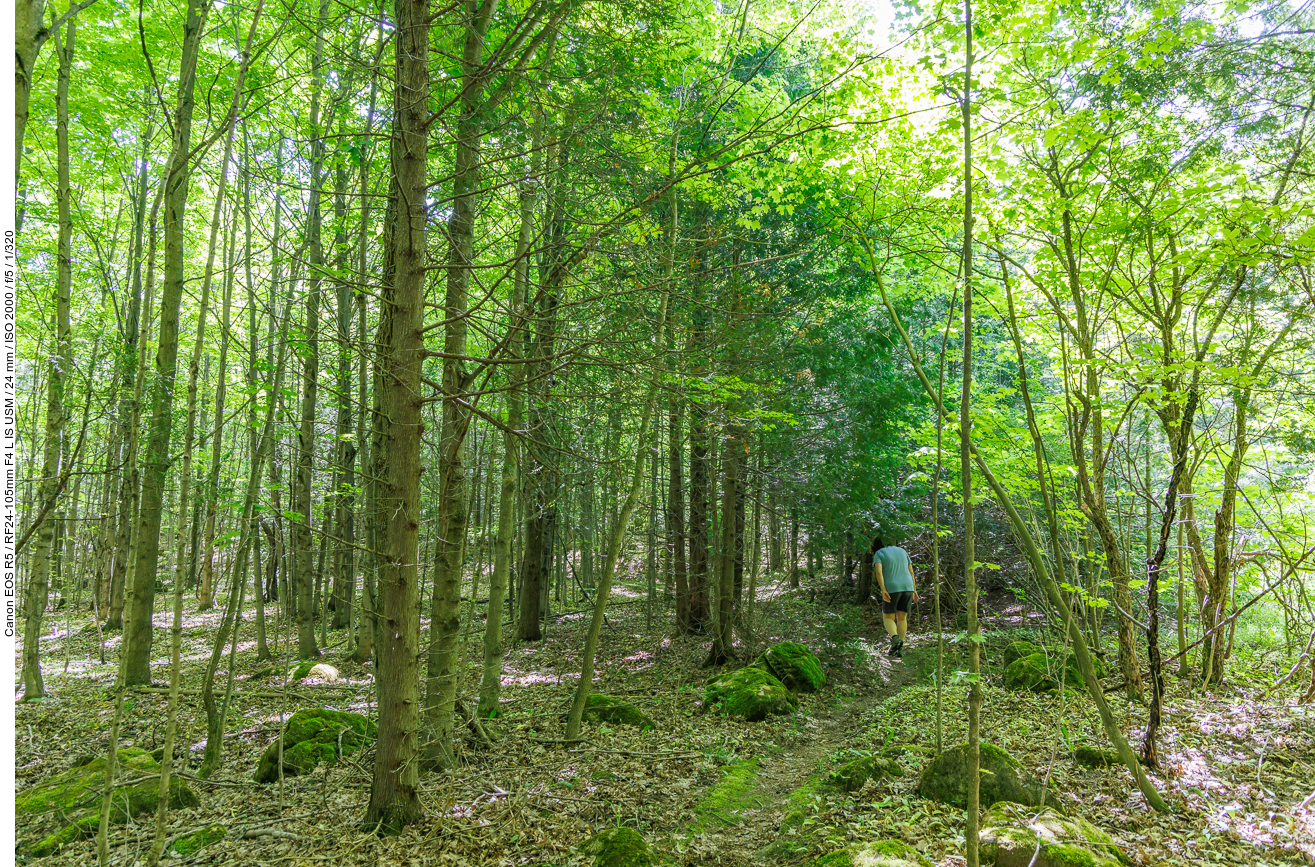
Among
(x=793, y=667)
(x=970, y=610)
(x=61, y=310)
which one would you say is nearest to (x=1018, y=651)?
(x=793, y=667)

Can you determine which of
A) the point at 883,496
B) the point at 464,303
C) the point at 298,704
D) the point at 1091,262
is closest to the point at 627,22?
the point at 464,303

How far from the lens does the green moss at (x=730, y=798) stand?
15.3ft

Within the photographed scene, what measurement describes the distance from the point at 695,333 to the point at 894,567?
5.37 meters

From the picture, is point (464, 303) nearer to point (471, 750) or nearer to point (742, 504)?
point (471, 750)

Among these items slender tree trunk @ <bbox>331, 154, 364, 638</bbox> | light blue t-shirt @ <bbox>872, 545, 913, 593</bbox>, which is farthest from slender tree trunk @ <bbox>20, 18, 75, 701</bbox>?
light blue t-shirt @ <bbox>872, 545, 913, 593</bbox>

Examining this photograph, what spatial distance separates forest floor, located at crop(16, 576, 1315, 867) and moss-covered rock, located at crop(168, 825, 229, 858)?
0.07 metres

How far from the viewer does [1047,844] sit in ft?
10.8

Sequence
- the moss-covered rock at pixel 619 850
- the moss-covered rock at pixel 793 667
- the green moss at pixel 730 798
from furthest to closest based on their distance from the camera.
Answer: the moss-covered rock at pixel 793 667
the green moss at pixel 730 798
the moss-covered rock at pixel 619 850

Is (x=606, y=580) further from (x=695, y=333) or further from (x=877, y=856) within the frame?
(x=877, y=856)

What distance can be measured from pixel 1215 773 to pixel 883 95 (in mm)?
6265

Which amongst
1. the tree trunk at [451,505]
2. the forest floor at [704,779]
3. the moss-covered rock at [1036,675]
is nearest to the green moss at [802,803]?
the forest floor at [704,779]

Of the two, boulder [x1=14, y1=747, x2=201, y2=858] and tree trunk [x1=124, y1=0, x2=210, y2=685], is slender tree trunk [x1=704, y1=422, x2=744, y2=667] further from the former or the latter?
tree trunk [x1=124, y1=0, x2=210, y2=685]

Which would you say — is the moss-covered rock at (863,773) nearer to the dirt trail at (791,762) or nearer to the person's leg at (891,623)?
the dirt trail at (791,762)

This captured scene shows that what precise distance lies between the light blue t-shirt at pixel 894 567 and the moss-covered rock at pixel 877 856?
5.61 metres
